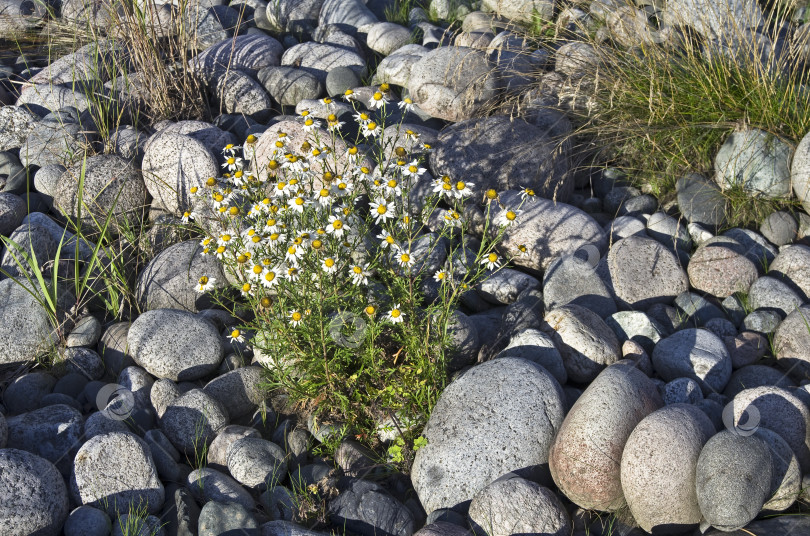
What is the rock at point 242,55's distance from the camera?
6090 mm

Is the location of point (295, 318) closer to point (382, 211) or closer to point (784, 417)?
point (382, 211)

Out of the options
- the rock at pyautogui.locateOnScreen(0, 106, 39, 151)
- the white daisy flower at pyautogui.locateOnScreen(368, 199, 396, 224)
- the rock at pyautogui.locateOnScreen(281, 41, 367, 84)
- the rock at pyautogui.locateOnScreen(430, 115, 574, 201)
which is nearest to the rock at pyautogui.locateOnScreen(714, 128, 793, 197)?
the rock at pyautogui.locateOnScreen(430, 115, 574, 201)

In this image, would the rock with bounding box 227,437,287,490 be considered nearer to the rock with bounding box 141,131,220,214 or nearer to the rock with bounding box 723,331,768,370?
the rock with bounding box 141,131,220,214

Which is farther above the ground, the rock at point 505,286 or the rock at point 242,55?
the rock at point 242,55

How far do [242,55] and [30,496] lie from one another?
14.6 ft

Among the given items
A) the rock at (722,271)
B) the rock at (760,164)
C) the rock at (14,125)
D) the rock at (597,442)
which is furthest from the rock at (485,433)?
the rock at (14,125)

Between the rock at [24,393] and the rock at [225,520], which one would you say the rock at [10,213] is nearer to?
the rock at [24,393]

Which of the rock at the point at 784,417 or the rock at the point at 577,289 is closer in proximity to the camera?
the rock at the point at 784,417

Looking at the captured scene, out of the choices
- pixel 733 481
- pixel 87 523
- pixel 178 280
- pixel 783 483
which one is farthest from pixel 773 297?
pixel 87 523

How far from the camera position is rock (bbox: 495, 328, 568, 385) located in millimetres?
3531

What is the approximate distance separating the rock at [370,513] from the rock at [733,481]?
1.17 m

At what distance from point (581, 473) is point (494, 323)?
1202 millimetres

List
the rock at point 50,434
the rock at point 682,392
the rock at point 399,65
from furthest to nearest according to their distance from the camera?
the rock at point 399,65 → the rock at point 682,392 → the rock at point 50,434

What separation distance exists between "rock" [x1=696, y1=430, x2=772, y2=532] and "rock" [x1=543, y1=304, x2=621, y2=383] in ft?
2.83
